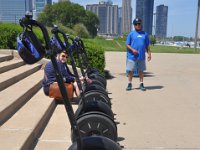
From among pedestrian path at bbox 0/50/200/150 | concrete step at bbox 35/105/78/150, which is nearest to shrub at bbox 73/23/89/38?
pedestrian path at bbox 0/50/200/150

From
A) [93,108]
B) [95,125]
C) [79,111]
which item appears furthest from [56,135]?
[95,125]

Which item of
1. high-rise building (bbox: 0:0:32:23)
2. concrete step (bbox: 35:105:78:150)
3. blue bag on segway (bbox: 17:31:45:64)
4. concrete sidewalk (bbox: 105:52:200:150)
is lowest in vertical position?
concrete sidewalk (bbox: 105:52:200:150)

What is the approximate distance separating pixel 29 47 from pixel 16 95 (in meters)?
3.41

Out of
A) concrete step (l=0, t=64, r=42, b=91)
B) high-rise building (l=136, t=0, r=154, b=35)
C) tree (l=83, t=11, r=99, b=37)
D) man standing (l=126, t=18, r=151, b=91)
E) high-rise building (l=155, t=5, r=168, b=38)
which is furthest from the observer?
high-rise building (l=155, t=5, r=168, b=38)

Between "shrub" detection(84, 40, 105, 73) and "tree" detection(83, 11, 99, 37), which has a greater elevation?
"tree" detection(83, 11, 99, 37)

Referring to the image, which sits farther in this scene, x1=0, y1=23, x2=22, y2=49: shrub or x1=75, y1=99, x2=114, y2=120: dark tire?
x1=0, y1=23, x2=22, y2=49: shrub

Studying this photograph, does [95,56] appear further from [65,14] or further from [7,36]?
[65,14]

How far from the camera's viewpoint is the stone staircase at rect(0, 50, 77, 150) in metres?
4.21

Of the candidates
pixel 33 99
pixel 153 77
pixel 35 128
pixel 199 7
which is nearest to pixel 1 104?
pixel 35 128

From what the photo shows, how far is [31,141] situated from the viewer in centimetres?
435

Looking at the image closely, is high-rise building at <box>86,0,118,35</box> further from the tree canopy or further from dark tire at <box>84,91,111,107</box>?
dark tire at <box>84,91,111,107</box>

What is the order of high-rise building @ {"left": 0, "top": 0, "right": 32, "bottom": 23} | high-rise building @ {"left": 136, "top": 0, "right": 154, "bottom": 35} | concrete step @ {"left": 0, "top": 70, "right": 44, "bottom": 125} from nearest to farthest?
1. concrete step @ {"left": 0, "top": 70, "right": 44, "bottom": 125}
2. high-rise building @ {"left": 0, "top": 0, "right": 32, "bottom": 23}
3. high-rise building @ {"left": 136, "top": 0, "right": 154, "bottom": 35}

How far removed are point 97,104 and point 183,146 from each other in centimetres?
142

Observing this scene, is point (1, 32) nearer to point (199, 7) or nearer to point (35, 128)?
point (35, 128)
